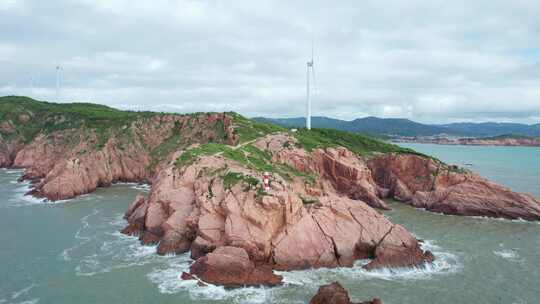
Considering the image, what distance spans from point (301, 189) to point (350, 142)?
124 feet

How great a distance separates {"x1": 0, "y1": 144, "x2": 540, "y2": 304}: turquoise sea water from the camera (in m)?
27.9

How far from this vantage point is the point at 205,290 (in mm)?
28625

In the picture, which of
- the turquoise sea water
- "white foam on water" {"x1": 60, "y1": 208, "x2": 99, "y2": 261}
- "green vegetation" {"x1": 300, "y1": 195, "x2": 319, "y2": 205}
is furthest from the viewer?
"green vegetation" {"x1": 300, "y1": 195, "x2": 319, "y2": 205}

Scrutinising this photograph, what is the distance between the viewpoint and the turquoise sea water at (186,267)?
91.5 ft

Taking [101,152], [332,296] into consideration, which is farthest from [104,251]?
[101,152]

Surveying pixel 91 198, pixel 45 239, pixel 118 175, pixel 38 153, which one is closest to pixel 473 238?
pixel 45 239

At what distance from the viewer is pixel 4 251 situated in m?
36.4

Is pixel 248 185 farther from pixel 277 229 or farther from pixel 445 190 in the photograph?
pixel 445 190

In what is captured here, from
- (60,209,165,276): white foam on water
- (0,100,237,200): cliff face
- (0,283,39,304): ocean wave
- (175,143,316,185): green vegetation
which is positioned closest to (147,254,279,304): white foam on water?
(60,209,165,276): white foam on water

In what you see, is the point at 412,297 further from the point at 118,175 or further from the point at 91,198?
the point at 118,175

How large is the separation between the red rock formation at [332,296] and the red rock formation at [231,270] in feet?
14.4

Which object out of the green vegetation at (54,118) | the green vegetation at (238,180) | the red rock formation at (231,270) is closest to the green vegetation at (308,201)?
the green vegetation at (238,180)

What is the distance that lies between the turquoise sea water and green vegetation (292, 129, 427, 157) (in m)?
25.1

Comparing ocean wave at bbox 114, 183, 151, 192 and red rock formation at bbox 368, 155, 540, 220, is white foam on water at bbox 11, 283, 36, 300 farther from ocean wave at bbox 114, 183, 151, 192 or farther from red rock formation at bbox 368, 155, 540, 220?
red rock formation at bbox 368, 155, 540, 220
